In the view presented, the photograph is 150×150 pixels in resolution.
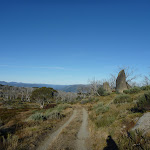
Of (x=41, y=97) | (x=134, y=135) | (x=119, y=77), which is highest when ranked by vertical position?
(x=119, y=77)

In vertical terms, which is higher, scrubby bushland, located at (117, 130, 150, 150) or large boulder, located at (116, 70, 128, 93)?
large boulder, located at (116, 70, 128, 93)

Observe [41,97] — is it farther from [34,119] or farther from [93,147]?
[93,147]

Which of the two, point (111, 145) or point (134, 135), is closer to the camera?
point (134, 135)

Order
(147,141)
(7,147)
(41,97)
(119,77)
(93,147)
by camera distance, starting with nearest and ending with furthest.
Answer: (147,141), (7,147), (93,147), (119,77), (41,97)

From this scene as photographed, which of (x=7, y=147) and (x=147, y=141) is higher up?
(x=147, y=141)

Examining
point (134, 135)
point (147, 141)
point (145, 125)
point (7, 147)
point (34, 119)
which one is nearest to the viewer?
point (147, 141)

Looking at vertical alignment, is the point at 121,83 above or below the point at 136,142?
above

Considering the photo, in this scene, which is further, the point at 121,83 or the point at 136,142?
the point at 121,83

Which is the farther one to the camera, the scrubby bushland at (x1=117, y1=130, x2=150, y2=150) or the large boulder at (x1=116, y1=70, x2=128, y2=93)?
the large boulder at (x1=116, y1=70, x2=128, y2=93)

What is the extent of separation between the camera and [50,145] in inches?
303

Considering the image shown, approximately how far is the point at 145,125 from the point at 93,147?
360 cm

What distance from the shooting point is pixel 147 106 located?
877 cm

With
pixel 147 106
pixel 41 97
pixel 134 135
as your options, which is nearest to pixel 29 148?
pixel 134 135

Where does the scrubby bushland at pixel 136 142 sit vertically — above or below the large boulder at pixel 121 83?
below
